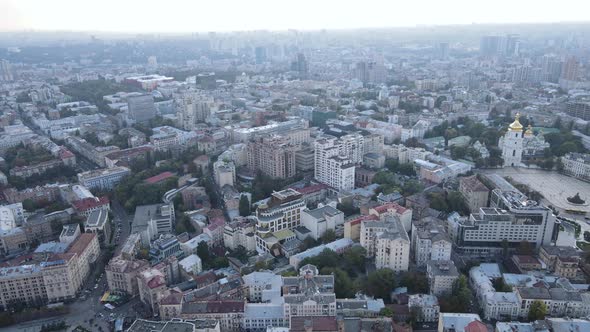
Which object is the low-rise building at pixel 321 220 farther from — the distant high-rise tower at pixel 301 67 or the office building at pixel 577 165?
the distant high-rise tower at pixel 301 67

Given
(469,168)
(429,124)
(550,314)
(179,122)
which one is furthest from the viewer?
(179,122)

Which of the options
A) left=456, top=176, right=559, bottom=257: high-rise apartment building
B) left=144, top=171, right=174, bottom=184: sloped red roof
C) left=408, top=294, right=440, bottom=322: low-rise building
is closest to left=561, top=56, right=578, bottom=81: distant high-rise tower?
left=456, top=176, right=559, bottom=257: high-rise apartment building

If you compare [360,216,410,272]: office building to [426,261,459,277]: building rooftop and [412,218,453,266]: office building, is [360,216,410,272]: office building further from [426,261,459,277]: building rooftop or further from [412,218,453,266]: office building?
[426,261,459,277]: building rooftop

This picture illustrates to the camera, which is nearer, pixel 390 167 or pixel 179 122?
pixel 390 167

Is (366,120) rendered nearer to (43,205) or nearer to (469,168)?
(469,168)

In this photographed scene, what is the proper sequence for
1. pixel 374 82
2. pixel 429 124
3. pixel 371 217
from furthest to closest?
pixel 374 82
pixel 429 124
pixel 371 217

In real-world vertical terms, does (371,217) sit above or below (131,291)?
above

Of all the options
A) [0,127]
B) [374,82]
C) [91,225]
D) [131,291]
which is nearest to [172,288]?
[131,291]

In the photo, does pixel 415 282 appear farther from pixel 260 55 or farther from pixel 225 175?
pixel 260 55

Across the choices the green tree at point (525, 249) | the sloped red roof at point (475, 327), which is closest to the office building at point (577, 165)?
the green tree at point (525, 249)
